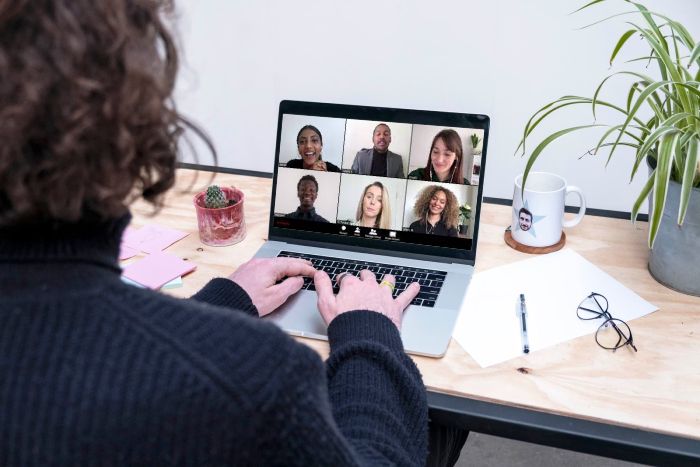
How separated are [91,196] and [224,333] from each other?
15 centimetres

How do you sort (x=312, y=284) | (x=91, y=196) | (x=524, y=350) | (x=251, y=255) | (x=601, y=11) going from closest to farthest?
(x=91, y=196) → (x=524, y=350) → (x=312, y=284) → (x=251, y=255) → (x=601, y=11)

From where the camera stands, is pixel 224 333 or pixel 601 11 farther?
pixel 601 11

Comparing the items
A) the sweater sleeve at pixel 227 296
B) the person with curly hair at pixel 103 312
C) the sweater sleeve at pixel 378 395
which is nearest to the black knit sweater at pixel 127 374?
the person with curly hair at pixel 103 312

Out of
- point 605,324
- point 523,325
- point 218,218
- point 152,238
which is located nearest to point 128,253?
point 152,238

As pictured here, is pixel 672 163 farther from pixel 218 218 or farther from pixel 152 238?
pixel 152 238

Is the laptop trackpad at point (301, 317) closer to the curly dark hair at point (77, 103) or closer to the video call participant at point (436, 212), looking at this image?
the video call participant at point (436, 212)

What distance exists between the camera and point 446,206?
115cm

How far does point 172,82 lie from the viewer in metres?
0.56

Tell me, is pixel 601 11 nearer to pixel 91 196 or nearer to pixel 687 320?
pixel 687 320

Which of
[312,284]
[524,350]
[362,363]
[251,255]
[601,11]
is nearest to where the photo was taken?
[362,363]

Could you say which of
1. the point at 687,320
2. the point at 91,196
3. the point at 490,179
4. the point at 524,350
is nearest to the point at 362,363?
the point at 524,350

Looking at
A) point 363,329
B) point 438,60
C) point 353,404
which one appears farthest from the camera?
point 438,60

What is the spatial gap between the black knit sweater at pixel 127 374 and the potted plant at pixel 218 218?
0.66 meters

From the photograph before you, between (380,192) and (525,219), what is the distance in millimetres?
267
